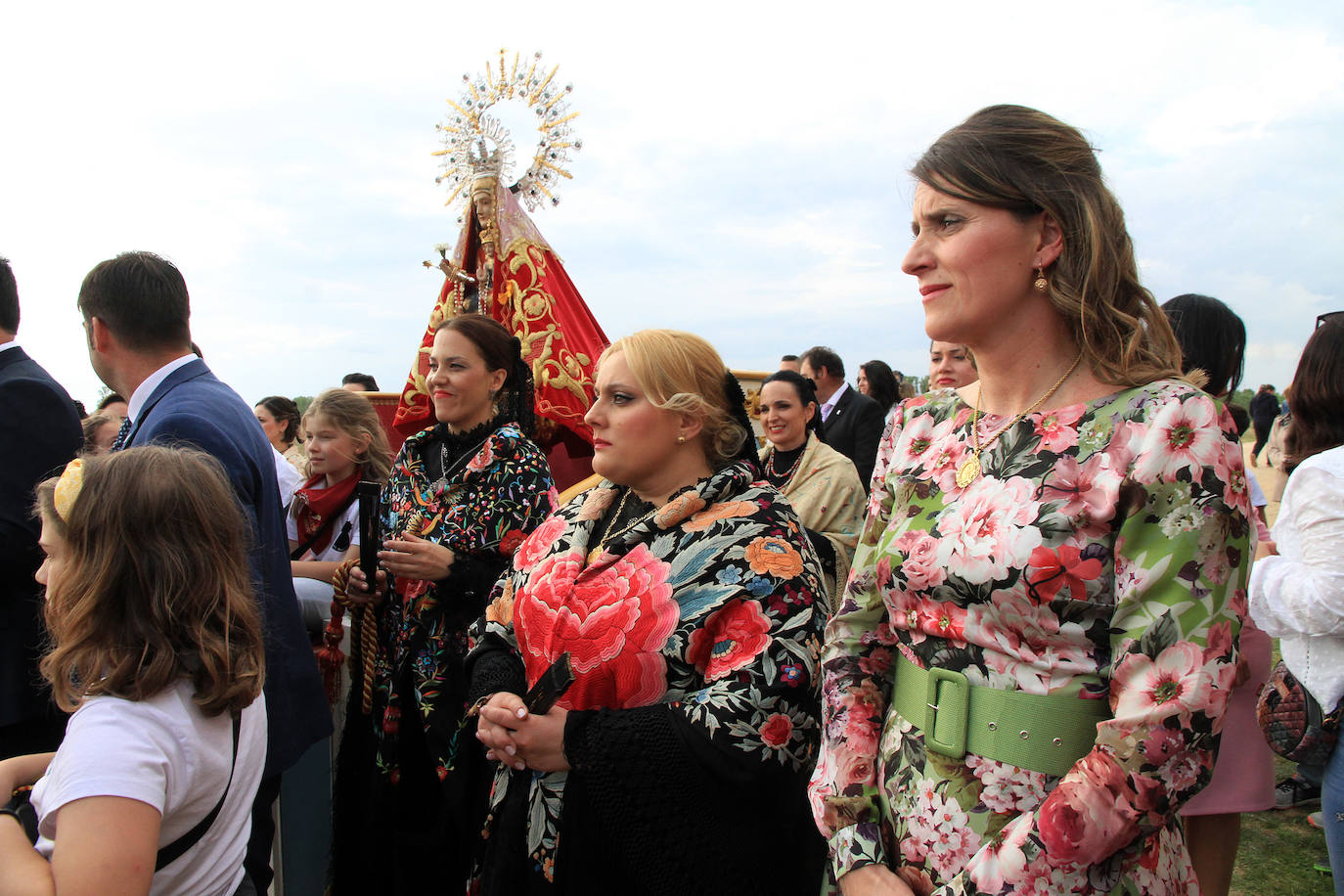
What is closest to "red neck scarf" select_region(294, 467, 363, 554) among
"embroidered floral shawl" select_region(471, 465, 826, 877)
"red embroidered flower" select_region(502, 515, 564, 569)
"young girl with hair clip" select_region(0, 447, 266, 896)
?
"red embroidered flower" select_region(502, 515, 564, 569)

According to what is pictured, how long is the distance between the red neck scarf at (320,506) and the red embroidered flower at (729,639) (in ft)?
7.54

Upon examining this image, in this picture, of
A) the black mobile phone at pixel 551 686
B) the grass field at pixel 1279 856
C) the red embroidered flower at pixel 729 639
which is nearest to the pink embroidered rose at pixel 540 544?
the black mobile phone at pixel 551 686

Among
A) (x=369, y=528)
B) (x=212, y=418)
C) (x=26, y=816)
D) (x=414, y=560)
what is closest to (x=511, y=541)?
(x=414, y=560)

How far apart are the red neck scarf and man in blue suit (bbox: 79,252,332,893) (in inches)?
47.1

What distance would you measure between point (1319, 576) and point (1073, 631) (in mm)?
1231

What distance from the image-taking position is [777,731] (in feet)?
6.15

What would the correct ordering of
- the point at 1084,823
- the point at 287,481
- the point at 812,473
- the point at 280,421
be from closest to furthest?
the point at 1084,823 < the point at 287,481 < the point at 812,473 < the point at 280,421

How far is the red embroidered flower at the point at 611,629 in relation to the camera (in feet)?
6.59

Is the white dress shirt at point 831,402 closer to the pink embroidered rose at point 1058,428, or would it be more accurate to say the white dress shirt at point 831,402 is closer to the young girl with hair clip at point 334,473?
the young girl with hair clip at point 334,473

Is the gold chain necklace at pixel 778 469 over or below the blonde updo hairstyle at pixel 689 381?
below

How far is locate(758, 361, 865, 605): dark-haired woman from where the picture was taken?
13.5 feet

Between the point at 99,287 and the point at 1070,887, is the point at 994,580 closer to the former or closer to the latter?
the point at 1070,887

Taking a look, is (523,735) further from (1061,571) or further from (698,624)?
(1061,571)

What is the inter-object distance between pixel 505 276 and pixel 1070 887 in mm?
3998
